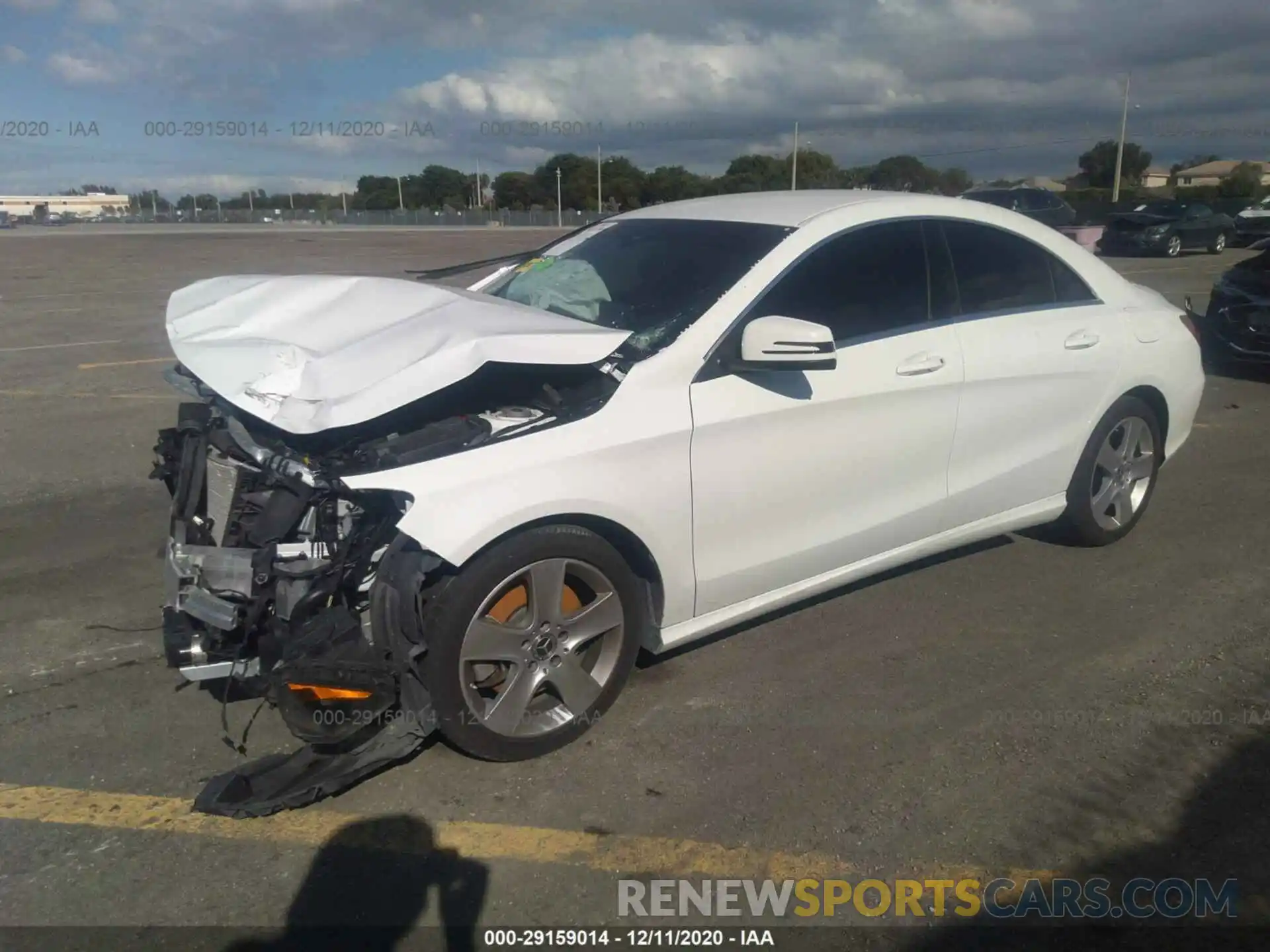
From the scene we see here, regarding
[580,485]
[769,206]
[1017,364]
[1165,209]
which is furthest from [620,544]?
[1165,209]

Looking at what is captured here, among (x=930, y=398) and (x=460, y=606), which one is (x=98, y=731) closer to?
(x=460, y=606)

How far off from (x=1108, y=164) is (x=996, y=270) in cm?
6704

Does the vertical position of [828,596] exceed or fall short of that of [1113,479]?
it falls short

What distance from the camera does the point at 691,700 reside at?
12.4ft

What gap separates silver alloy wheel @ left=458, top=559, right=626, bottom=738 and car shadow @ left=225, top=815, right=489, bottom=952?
0.45 m

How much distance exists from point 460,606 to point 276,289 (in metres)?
1.82

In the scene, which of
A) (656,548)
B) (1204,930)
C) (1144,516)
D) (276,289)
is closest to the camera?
(1204,930)

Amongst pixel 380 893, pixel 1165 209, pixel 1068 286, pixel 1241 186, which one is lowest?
pixel 380 893

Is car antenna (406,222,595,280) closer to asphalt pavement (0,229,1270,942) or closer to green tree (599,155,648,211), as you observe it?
asphalt pavement (0,229,1270,942)

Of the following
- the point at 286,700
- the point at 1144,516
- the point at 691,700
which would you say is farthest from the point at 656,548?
the point at 1144,516

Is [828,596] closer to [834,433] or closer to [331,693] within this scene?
[834,433]

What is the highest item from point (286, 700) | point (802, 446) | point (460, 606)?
point (802, 446)

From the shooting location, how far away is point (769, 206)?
4324 millimetres

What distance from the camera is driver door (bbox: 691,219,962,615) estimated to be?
3557 millimetres
